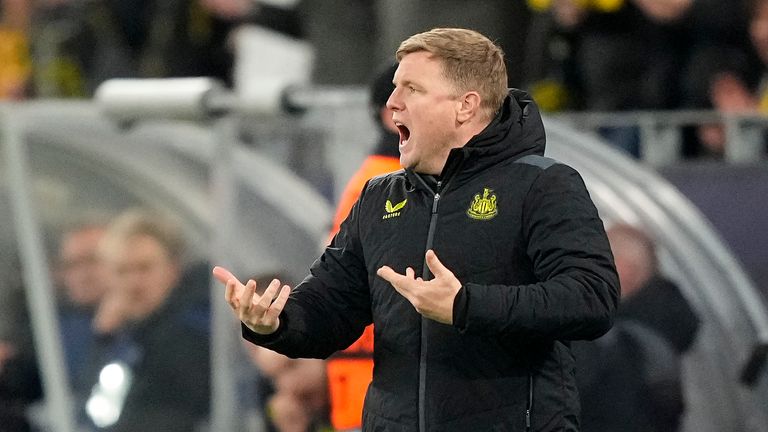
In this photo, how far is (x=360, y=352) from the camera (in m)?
5.04

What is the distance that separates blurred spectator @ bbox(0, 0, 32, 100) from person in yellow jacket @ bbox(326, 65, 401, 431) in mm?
6289

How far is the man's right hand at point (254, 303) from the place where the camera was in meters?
3.59

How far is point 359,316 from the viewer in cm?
388

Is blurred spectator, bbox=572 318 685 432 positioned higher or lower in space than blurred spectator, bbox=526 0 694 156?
lower

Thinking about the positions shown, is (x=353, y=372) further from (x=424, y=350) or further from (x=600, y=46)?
(x=600, y=46)

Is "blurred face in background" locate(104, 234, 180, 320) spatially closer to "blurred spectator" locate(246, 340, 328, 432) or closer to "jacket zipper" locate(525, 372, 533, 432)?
"blurred spectator" locate(246, 340, 328, 432)

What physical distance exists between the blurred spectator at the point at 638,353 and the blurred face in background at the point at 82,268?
224cm

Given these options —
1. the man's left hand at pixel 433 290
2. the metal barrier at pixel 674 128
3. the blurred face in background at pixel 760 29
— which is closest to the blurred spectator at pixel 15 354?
the metal barrier at pixel 674 128

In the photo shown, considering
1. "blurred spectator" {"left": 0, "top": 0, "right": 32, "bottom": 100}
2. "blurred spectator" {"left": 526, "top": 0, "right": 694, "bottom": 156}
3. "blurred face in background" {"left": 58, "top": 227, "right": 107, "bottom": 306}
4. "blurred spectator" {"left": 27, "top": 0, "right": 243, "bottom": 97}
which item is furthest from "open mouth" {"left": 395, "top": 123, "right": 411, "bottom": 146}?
"blurred spectator" {"left": 0, "top": 0, "right": 32, "bottom": 100}

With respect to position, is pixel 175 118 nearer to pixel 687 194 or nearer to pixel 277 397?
pixel 277 397

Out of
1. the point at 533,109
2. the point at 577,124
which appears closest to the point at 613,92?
the point at 577,124

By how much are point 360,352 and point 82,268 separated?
2.15 m

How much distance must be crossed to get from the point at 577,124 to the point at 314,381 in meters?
1.49

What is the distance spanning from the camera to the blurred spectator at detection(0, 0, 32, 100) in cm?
1112
